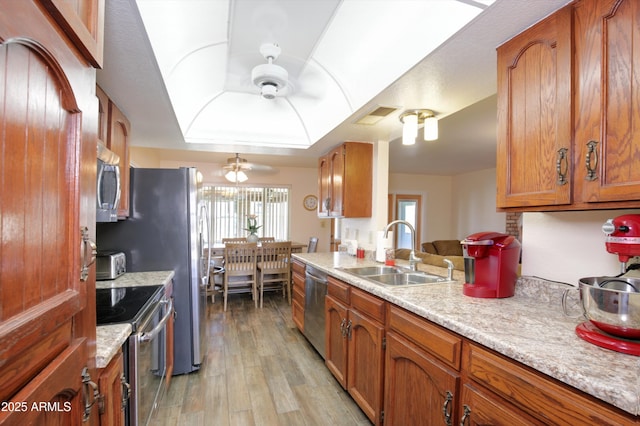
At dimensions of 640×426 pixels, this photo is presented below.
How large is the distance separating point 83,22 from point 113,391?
3.86ft

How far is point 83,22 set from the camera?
771 millimetres

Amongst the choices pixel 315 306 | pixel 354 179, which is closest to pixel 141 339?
pixel 315 306

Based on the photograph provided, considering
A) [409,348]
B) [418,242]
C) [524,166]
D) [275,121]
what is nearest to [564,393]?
[409,348]

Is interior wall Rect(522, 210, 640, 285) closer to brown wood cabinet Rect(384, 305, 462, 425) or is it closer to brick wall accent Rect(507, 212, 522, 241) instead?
brown wood cabinet Rect(384, 305, 462, 425)

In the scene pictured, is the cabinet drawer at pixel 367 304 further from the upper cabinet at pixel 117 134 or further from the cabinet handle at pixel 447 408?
the upper cabinet at pixel 117 134

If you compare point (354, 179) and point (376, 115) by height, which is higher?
point (376, 115)

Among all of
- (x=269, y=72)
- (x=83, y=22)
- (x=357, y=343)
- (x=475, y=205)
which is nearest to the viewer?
(x=83, y=22)

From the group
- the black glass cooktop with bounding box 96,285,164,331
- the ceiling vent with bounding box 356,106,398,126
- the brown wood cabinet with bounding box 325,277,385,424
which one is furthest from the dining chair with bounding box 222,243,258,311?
the ceiling vent with bounding box 356,106,398,126

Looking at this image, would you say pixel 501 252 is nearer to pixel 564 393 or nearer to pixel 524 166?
pixel 524 166

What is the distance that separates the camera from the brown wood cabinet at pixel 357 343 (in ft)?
5.80

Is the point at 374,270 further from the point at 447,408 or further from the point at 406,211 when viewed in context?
the point at 406,211

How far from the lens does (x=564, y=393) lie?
85 cm

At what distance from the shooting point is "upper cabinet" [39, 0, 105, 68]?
2.08ft

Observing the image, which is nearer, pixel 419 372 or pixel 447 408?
pixel 447 408
